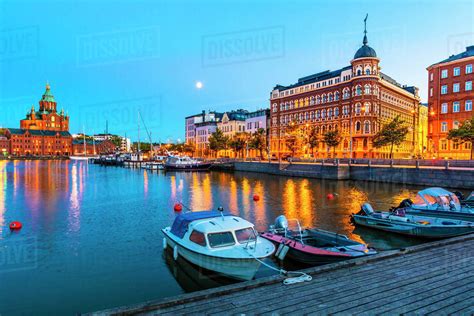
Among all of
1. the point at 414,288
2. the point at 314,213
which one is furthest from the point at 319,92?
the point at 414,288

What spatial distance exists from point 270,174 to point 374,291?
6731 cm

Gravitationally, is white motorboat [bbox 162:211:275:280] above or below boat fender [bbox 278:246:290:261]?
above

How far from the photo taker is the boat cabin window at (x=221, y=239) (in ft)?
45.7

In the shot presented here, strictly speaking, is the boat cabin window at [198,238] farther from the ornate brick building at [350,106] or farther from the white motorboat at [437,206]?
the ornate brick building at [350,106]

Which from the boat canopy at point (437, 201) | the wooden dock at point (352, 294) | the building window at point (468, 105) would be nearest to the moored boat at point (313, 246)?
the wooden dock at point (352, 294)

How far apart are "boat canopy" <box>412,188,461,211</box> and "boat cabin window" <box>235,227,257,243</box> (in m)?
14.1

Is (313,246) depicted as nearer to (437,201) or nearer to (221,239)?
(221,239)

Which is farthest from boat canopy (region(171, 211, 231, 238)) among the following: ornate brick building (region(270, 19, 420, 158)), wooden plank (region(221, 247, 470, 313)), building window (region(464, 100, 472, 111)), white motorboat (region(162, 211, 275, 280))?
building window (region(464, 100, 472, 111))

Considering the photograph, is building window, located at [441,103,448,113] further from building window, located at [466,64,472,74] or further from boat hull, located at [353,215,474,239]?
boat hull, located at [353,215,474,239]

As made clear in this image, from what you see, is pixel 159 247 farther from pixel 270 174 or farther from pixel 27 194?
pixel 270 174

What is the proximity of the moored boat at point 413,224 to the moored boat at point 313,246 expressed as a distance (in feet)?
21.6

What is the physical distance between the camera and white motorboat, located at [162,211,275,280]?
13.2 m

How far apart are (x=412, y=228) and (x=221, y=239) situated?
13071 mm

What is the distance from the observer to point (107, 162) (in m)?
144
